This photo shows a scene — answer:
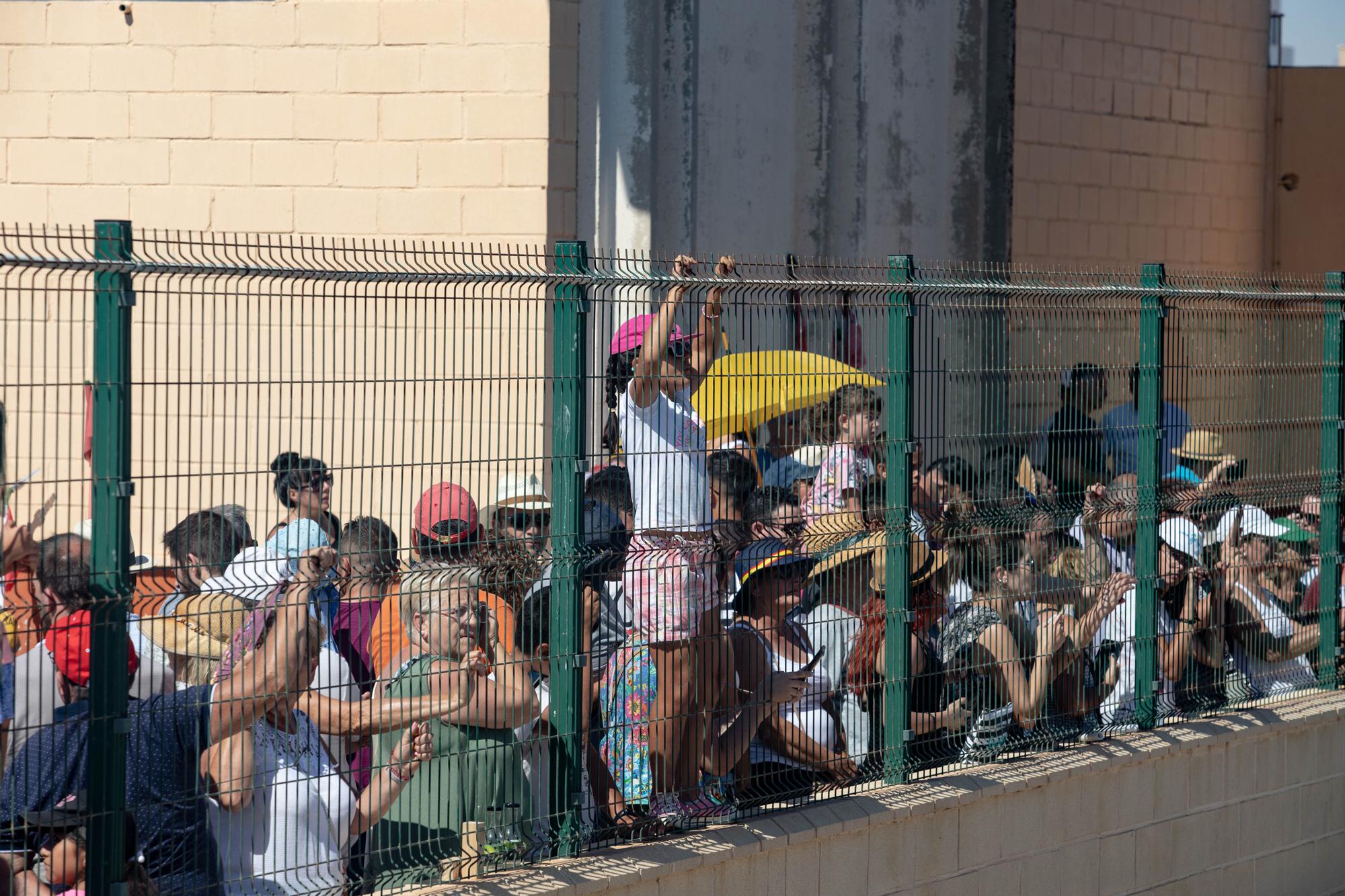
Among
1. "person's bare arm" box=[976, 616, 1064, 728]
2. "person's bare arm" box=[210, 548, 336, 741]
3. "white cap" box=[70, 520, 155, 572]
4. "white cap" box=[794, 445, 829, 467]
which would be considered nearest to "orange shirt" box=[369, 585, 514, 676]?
"person's bare arm" box=[210, 548, 336, 741]

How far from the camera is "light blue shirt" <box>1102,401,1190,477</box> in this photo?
7.03m

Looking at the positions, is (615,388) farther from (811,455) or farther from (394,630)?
(394,630)

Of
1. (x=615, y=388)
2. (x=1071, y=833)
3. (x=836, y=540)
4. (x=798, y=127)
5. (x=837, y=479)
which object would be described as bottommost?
(x=1071, y=833)

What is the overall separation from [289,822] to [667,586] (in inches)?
55.0

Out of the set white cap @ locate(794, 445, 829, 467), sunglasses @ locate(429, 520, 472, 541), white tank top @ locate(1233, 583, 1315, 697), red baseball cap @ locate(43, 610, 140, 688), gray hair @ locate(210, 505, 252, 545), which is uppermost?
white cap @ locate(794, 445, 829, 467)

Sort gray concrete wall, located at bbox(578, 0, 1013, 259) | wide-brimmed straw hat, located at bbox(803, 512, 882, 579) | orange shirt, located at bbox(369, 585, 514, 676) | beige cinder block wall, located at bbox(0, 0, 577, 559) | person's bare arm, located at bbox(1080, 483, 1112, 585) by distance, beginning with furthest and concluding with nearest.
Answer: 1. gray concrete wall, located at bbox(578, 0, 1013, 259)
2. beige cinder block wall, located at bbox(0, 0, 577, 559)
3. person's bare arm, located at bbox(1080, 483, 1112, 585)
4. wide-brimmed straw hat, located at bbox(803, 512, 882, 579)
5. orange shirt, located at bbox(369, 585, 514, 676)

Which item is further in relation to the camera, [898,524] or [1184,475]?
[1184,475]

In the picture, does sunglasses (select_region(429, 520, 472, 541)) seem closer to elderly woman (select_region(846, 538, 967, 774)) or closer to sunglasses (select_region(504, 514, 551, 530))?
sunglasses (select_region(504, 514, 551, 530))

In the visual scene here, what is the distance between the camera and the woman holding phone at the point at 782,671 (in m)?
5.61

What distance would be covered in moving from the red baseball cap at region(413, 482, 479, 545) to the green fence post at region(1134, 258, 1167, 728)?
3515 mm

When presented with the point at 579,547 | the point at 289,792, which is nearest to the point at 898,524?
the point at 579,547

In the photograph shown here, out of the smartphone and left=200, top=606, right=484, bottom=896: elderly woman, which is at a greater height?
the smartphone

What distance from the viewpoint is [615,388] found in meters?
5.23

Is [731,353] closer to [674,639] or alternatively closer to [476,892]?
[674,639]
